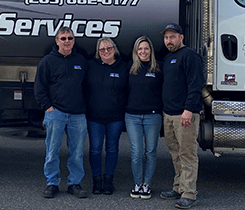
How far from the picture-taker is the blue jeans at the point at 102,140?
4906 millimetres

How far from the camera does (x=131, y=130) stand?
4.78 meters

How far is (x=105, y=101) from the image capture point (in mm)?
4836

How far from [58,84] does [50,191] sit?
3.70ft

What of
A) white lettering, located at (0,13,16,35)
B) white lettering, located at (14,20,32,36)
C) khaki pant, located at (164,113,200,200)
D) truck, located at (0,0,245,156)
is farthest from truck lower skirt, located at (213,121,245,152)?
white lettering, located at (0,13,16,35)

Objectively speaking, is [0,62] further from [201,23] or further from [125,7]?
[201,23]

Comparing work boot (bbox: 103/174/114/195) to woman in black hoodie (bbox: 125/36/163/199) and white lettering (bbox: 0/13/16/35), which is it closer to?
woman in black hoodie (bbox: 125/36/163/199)

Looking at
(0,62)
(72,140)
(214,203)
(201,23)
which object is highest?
(201,23)

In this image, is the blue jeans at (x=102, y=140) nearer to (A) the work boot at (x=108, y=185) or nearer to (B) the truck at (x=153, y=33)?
(A) the work boot at (x=108, y=185)

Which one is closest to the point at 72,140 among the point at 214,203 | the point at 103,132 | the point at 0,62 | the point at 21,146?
the point at 103,132

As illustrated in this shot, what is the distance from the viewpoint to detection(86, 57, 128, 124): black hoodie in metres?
4.83

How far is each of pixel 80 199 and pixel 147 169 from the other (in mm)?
777

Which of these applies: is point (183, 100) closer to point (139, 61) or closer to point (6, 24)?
point (139, 61)

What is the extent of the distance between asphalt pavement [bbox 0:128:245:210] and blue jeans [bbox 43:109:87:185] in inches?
9.7

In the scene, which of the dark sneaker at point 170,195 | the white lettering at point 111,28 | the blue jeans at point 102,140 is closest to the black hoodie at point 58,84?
the blue jeans at point 102,140
